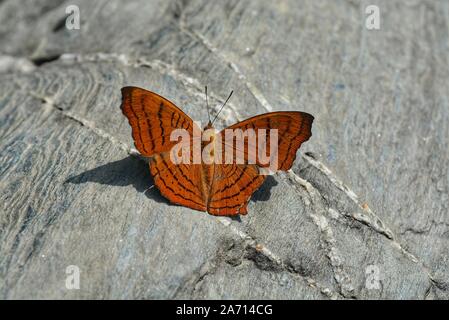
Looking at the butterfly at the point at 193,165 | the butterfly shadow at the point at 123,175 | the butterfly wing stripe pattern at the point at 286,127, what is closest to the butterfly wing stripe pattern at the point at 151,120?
the butterfly at the point at 193,165

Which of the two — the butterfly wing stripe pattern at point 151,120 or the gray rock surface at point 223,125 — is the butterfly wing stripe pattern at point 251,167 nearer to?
the gray rock surface at point 223,125

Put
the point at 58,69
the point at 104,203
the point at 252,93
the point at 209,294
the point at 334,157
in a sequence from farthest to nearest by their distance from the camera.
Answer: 1. the point at 58,69
2. the point at 252,93
3. the point at 334,157
4. the point at 104,203
5. the point at 209,294

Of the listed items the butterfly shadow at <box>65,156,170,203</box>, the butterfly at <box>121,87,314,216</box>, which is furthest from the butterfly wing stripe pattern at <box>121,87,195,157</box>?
the butterfly shadow at <box>65,156,170,203</box>

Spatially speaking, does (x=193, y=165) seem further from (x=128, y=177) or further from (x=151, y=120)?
(x=128, y=177)

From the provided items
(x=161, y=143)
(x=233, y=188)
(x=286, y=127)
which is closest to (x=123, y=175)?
(x=161, y=143)

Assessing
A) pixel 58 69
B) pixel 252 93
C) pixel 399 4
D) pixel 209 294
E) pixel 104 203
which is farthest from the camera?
pixel 399 4

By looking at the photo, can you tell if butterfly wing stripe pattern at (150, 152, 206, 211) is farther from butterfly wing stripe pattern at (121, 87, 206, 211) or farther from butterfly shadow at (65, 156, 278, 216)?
butterfly shadow at (65, 156, 278, 216)

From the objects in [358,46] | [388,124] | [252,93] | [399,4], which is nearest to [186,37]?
[252,93]
